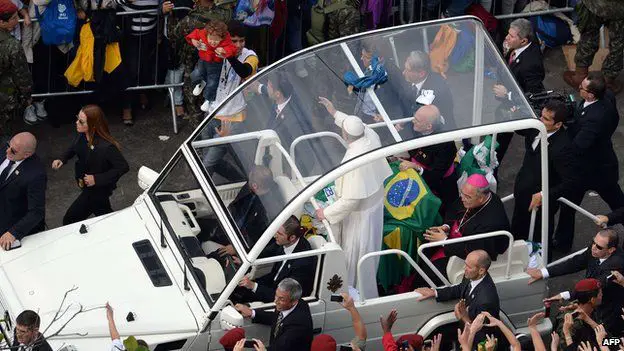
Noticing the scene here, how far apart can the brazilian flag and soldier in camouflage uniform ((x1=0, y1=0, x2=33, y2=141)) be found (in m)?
4.20

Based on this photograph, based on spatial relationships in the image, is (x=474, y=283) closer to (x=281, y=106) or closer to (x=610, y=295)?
(x=610, y=295)

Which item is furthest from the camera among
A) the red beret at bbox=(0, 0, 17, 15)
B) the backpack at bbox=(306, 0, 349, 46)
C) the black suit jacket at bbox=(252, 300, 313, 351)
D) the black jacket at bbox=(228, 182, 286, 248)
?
the backpack at bbox=(306, 0, 349, 46)

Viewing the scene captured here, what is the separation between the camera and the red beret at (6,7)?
469 inches

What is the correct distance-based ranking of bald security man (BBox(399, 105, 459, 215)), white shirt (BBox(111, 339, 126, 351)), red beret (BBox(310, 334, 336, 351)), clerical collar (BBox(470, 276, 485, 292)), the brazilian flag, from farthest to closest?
bald security man (BBox(399, 105, 459, 215)) < the brazilian flag < clerical collar (BBox(470, 276, 485, 292)) < white shirt (BBox(111, 339, 126, 351)) < red beret (BBox(310, 334, 336, 351))

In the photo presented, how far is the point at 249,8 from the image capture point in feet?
42.8

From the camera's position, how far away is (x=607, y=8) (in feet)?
43.1

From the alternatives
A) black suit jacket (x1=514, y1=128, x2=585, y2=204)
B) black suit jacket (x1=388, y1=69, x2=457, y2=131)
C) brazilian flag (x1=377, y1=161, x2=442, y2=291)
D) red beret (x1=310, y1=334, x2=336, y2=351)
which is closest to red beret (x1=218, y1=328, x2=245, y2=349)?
red beret (x1=310, y1=334, x2=336, y2=351)

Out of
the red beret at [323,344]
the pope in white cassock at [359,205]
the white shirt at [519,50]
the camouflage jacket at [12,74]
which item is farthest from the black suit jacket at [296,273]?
the camouflage jacket at [12,74]

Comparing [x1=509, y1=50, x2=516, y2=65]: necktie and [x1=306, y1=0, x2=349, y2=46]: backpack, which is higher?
[x1=509, y1=50, x2=516, y2=65]: necktie

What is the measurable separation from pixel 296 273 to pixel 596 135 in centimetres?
343

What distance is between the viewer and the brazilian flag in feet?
32.4

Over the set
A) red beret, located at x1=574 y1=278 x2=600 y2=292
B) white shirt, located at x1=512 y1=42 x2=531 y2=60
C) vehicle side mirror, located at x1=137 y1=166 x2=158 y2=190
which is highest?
white shirt, located at x1=512 y1=42 x2=531 y2=60

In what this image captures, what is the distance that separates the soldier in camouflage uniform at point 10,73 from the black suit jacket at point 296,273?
4.13 metres

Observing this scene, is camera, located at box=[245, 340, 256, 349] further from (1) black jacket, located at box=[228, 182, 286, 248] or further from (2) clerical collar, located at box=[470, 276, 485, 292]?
(2) clerical collar, located at box=[470, 276, 485, 292]
